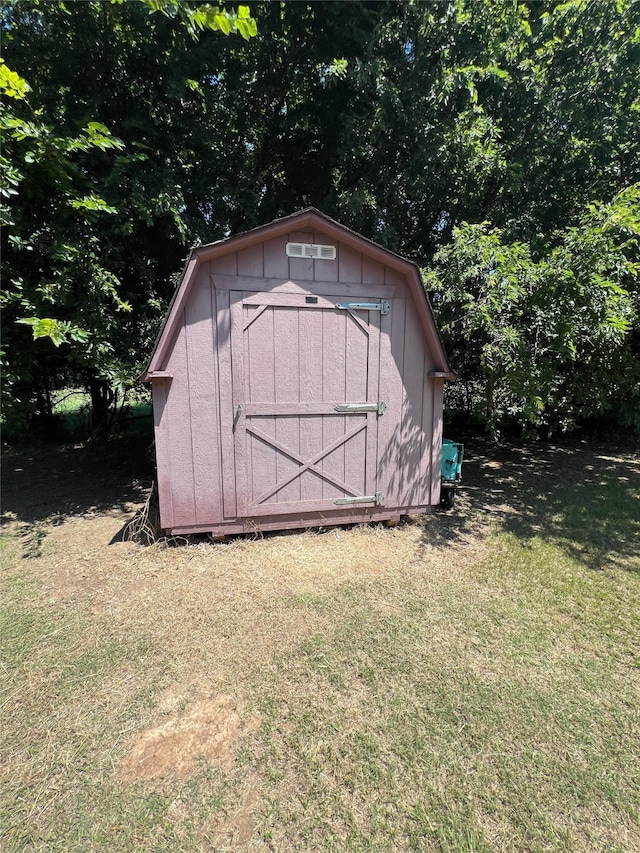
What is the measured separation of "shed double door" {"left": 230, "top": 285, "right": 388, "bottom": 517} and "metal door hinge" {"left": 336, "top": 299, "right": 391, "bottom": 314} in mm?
10

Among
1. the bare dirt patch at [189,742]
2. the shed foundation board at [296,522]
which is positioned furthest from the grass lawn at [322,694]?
the shed foundation board at [296,522]

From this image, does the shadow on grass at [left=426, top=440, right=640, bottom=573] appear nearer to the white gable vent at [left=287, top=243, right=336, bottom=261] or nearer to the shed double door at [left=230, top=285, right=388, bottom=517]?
the shed double door at [left=230, top=285, right=388, bottom=517]

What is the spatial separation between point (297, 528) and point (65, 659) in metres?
2.35

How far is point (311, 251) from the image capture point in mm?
3775

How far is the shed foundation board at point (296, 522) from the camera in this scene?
3.98 meters

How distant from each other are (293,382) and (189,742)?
286cm

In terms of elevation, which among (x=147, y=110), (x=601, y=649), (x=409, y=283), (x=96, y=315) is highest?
(x=147, y=110)

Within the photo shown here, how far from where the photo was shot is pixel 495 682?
7.57ft

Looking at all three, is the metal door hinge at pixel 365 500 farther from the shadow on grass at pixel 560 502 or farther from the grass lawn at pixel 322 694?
the shadow on grass at pixel 560 502

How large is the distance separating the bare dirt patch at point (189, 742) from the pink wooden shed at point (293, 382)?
78.9 inches

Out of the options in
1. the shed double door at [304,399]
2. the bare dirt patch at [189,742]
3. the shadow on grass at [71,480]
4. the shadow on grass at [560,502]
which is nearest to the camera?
the bare dirt patch at [189,742]

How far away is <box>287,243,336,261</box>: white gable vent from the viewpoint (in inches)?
147

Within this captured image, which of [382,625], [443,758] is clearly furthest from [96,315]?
[443,758]

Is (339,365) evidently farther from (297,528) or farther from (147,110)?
(147,110)
